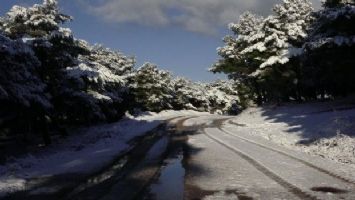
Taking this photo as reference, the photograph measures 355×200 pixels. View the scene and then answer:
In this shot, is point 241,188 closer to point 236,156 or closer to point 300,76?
point 236,156

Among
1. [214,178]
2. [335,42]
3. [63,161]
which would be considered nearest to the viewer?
[214,178]

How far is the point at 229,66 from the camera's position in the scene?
196 ft

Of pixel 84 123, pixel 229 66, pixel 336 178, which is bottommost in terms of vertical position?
pixel 336 178

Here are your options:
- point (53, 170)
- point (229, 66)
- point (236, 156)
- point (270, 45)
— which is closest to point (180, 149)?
point (236, 156)

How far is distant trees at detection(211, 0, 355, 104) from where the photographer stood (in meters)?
28.4

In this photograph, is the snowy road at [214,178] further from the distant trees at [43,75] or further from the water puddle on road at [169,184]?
the distant trees at [43,75]

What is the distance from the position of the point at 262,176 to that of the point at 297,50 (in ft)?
97.2

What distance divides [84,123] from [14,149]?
18.3m

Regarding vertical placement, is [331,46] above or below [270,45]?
below

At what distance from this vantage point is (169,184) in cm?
1229

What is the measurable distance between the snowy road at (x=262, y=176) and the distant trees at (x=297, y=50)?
11921 millimetres

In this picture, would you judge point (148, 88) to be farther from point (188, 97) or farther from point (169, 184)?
→ point (169, 184)

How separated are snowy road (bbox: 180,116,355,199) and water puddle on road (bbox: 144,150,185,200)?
0.22m

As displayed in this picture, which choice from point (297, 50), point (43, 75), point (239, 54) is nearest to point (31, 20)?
point (43, 75)
